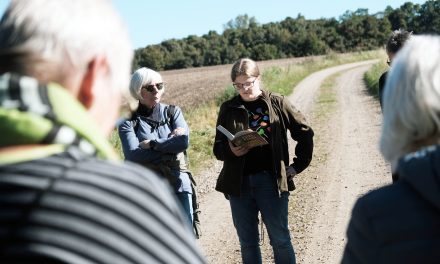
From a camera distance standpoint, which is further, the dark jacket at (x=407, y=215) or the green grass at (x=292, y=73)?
the green grass at (x=292, y=73)

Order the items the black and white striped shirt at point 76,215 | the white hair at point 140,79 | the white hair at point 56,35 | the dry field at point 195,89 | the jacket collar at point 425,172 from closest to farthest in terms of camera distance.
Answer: the black and white striped shirt at point 76,215, the white hair at point 56,35, the jacket collar at point 425,172, the white hair at point 140,79, the dry field at point 195,89

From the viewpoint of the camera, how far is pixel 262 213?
4.12 metres

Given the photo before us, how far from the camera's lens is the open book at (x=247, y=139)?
3791 mm

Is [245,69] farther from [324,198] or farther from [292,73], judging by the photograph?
[292,73]

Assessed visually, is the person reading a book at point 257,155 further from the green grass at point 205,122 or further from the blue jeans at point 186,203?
the green grass at point 205,122

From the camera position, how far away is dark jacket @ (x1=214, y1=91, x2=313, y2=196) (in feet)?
13.2

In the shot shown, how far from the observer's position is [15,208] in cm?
104

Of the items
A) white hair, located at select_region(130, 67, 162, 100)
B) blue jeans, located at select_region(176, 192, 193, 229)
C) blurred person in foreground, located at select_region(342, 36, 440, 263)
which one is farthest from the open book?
blurred person in foreground, located at select_region(342, 36, 440, 263)

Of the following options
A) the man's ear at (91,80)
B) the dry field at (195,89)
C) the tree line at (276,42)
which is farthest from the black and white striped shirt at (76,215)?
the tree line at (276,42)

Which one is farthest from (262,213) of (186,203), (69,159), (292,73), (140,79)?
(292,73)

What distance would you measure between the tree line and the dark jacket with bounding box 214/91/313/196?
75240 mm

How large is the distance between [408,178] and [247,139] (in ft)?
7.62

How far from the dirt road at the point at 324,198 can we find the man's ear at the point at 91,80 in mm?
4607

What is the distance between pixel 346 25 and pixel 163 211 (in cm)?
9541
